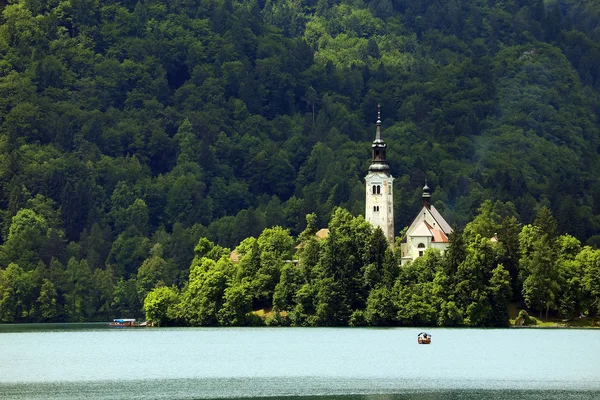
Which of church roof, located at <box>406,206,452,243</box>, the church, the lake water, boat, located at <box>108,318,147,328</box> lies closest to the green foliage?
boat, located at <box>108,318,147,328</box>

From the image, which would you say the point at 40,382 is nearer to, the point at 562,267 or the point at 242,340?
the point at 242,340

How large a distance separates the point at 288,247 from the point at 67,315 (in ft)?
140

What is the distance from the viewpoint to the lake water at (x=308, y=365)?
83.9 metres

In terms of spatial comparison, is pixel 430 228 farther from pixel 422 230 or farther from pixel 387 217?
pixel 387 217

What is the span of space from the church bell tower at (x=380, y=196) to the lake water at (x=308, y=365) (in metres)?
35.0

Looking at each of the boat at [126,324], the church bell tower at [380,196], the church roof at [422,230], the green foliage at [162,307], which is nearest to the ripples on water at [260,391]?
the green foliage at [162,307]

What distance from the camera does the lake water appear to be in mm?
83938

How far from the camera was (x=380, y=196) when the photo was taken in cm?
17612

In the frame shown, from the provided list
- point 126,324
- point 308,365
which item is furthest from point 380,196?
point 308,365

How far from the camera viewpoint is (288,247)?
163 metres

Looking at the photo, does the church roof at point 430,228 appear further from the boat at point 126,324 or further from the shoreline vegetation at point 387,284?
the boat at point 126,324

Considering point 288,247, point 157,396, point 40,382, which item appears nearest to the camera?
point 157,396

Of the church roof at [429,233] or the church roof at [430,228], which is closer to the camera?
the church roof at [429,233]

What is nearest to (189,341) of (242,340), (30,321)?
(242,340)
